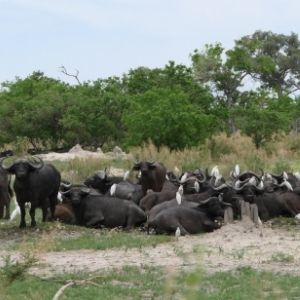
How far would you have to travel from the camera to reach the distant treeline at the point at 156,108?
34.7 m

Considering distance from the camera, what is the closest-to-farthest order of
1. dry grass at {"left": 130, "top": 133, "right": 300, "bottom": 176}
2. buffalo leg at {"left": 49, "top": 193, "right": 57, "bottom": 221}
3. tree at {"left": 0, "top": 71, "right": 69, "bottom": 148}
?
buffalo leg at {"left": 49, "top": 193, "right": 57, "bottom": 221}
dry grass at {"left": 130, "top": 133, "right": 300, "bottom": 176}
tree at {"left": 0, "top": 71, "right": 69, "bottom": 148}

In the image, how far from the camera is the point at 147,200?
17875 mm

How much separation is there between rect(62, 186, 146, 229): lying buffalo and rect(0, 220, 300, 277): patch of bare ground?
2.16 meters

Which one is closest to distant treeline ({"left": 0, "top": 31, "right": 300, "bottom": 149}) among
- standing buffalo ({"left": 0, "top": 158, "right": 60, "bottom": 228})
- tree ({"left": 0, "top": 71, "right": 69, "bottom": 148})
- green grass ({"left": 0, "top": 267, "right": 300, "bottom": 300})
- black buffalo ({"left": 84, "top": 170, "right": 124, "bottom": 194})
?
tree ({"left": 0, "top": 71, "right": 69, "bottom": 148})

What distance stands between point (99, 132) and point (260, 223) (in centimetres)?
3034

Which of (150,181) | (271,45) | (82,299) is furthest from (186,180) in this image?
(271,45)

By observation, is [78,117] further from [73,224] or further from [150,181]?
[73,224]

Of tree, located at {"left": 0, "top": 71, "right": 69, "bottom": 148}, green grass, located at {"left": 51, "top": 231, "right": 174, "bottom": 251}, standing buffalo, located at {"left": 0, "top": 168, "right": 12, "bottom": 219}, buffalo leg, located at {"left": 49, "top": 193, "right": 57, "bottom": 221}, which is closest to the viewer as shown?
green grass, located at {"left": 51, "top": 231, "right": 174, "bottom": 251}

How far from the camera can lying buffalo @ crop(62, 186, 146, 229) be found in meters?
16.5

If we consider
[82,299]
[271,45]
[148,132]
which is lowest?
[82,299]

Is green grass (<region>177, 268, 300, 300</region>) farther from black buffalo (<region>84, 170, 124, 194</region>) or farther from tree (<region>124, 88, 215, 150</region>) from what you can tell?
tree (<region>124, 88, 215, 150</region>)

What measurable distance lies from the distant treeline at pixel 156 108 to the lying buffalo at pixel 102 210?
17134 millimetres

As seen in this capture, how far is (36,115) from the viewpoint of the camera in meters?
46.6

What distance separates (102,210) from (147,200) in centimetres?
156
